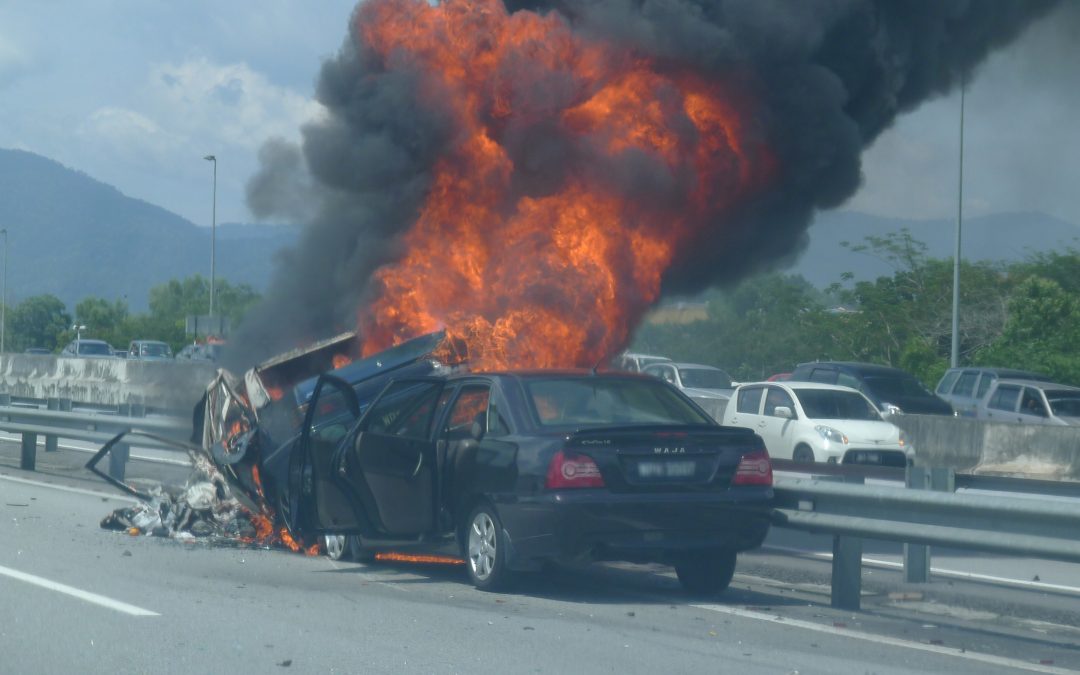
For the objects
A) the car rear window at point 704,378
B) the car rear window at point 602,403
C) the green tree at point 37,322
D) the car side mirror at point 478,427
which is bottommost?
the car side mirror at point 478,427

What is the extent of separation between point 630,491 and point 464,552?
140 centimetres

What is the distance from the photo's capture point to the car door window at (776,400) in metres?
20.8

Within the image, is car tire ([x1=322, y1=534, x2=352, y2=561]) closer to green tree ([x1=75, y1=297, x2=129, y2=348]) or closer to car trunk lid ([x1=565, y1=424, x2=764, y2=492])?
car trunk lid ([x1=565, y1=424, x2=764, y2=492])

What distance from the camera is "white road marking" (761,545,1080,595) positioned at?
31.9 feet

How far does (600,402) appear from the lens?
9.14m

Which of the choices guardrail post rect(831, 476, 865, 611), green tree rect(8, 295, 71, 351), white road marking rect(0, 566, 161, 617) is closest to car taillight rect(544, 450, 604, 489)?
guardrail post rect(831, 476, 865, 611)

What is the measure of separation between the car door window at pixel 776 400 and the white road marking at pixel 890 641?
1241 cm

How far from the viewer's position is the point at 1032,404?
26.0 meters

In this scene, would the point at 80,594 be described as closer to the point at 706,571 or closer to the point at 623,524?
the point at 623,524

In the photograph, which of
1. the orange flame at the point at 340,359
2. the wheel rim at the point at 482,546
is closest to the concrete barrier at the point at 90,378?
the orange flame at the point at 340,359

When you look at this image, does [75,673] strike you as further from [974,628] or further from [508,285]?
[508,285]

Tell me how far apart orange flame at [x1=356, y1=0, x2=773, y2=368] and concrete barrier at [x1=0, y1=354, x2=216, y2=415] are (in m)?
12.8

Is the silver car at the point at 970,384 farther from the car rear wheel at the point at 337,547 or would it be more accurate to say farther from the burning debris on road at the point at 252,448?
the car rear wheel at the point at 337,547

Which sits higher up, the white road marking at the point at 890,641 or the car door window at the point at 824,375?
the car door window at the point at 824,375
